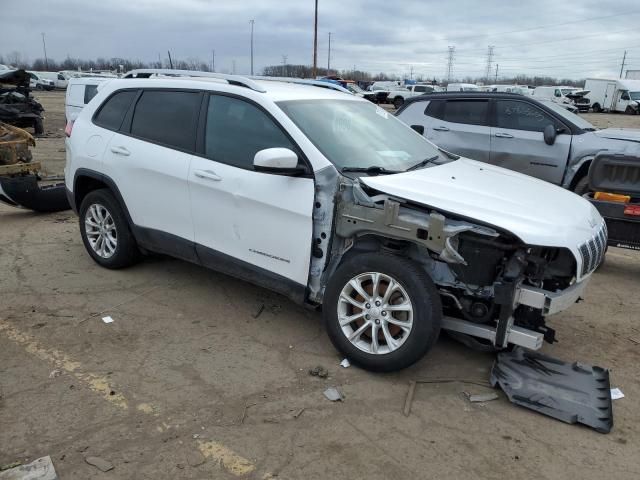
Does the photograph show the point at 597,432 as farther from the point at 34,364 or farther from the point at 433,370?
the point at 34,364

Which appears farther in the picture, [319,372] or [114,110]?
[114,110]

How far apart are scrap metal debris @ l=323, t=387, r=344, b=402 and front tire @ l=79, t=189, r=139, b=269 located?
2.63m

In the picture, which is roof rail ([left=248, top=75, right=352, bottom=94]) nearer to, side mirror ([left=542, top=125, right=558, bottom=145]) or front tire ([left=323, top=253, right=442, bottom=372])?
front tire ([left=323, top=253, right=442, bottom=372])

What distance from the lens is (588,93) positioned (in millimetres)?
43688

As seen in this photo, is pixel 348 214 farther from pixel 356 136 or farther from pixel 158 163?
pixel 158 163

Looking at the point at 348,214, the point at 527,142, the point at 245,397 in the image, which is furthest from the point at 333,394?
the point at 527,142

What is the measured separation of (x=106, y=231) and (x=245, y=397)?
8.81 feet

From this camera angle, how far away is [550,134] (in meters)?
7.45

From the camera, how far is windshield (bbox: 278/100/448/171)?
386cm

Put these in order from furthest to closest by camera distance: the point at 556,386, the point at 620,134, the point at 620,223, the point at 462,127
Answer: the point at 462,127 < the point at 620,134 < the point at 620,223 < the point at 556,386

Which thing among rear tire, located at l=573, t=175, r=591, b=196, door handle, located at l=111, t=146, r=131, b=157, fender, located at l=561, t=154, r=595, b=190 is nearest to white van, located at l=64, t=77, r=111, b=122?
door handle, located at l=111, t=146, r=131, b=157

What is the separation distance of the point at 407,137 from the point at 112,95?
9.19 feet

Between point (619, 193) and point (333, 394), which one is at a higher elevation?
point (619, 193)

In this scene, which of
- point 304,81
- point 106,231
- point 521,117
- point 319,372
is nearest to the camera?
point 319,372
